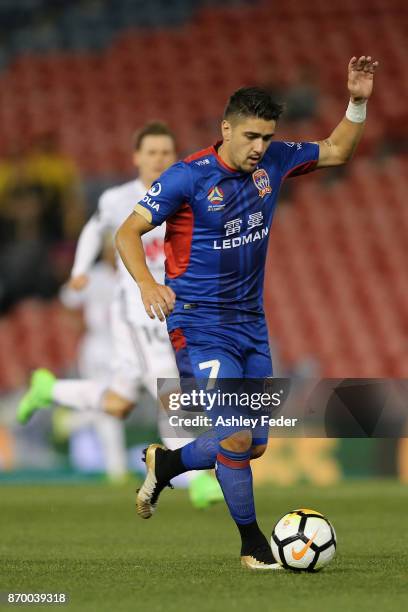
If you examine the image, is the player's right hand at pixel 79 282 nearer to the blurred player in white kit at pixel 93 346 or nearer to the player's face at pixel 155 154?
the player's face at pixel 155 154

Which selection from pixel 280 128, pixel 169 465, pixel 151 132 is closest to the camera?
pixel 169 465

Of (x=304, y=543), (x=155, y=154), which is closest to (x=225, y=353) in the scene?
(x=304, y=543)

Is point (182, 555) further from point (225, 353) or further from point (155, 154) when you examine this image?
point (155, 154)

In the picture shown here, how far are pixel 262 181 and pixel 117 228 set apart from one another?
253 centimetres

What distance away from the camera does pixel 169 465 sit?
577 cm

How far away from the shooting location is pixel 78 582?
4.78 metres

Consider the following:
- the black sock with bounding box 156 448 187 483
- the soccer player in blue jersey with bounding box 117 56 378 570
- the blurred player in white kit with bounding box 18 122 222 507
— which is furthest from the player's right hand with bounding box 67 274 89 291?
the soccer player in blue jersey with bounding box 117 56 378 570

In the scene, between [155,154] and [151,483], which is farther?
[155,154]

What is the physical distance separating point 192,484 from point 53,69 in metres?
11.0

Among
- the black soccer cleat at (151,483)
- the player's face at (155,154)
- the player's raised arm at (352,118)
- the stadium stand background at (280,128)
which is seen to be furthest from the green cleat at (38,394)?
A: the stadium stand background at (280,128)

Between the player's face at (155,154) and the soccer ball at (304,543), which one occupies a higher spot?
the player's face at (155,154)

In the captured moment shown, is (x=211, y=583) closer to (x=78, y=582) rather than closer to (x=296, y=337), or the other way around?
(x=78, y=582)

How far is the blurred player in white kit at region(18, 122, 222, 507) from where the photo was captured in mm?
7660

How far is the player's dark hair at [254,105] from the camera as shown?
5.16 meters
